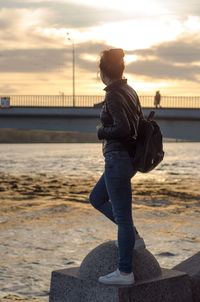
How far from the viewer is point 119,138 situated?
501 cm

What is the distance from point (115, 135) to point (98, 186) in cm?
65

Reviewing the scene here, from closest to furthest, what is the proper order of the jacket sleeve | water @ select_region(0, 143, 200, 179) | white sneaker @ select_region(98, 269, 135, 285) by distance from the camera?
the jacket sleeve < white sneaker @ select_region(98, 269, 135, 285) < water @ select_region(0, 143, 200, 179)

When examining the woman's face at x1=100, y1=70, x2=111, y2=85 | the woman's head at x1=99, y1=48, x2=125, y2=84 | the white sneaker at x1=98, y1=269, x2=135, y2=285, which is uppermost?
the woman's head at x1=99, y1=48, x2=125, y2=84

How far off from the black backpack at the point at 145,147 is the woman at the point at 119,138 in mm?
39

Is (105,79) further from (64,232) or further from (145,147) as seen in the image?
(64,232)

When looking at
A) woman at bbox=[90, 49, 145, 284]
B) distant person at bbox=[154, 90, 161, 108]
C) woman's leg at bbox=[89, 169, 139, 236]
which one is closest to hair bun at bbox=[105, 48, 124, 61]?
woman at bbox=[90, 49, 145, 284]

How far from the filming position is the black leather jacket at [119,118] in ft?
16.3

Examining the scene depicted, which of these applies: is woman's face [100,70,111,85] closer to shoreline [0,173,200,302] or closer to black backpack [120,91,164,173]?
black backpack [120,91,164,173]

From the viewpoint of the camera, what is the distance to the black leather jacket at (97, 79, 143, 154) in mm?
4953

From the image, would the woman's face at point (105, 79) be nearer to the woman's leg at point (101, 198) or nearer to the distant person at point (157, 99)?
the woman's leg at point (101, 198)

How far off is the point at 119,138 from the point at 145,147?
23 centimetres

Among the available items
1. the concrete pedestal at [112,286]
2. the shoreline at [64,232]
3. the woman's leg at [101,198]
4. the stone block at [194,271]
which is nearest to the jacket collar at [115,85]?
the woman's leg at [101,198]

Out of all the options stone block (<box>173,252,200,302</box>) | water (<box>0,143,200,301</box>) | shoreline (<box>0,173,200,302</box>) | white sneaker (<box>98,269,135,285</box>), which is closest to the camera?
white sneaker (<box>98,269,135,285</box>)

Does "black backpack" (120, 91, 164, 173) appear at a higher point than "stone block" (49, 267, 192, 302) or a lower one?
higher
